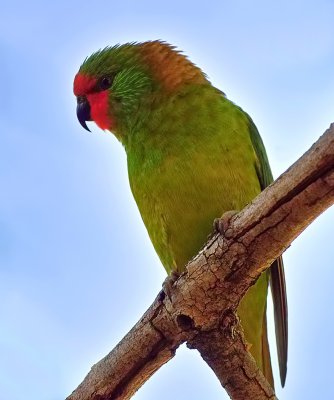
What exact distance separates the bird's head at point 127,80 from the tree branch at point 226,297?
4.97 feet

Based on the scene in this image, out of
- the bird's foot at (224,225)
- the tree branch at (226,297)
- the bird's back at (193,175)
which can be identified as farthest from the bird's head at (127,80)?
the tree branch at (226,297)

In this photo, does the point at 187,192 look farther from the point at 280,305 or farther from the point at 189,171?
the point at 280,305

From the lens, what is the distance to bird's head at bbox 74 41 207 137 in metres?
4.18

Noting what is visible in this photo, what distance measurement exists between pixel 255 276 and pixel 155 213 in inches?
40.6

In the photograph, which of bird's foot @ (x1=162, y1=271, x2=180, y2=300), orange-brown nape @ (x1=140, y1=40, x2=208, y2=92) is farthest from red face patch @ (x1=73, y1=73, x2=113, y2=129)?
bird's foot @ (x1=162, y1=271, x2=180, y2=300)

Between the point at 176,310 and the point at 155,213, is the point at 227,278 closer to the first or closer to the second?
the point at 176,310

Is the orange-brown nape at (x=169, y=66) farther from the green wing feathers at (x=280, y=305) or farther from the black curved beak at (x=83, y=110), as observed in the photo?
the green wing feathers at (x=280, y=305)

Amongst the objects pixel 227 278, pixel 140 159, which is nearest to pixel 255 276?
pixel 227 278

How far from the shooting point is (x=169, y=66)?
434 centimetres

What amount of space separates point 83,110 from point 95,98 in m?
0.17

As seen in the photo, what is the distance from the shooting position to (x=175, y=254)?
147 inches

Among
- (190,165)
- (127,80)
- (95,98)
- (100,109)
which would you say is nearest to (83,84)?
(95,98)

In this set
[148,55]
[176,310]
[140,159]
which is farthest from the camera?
[148,55]

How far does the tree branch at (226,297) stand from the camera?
8.14 feet
